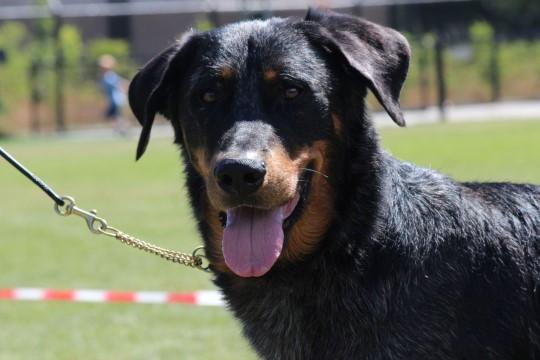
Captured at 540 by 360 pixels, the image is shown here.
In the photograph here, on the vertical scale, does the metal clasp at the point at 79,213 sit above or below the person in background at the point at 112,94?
above

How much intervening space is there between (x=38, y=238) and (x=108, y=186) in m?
5.46

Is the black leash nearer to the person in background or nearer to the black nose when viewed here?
the black nose

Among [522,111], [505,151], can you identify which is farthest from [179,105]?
[522,111]

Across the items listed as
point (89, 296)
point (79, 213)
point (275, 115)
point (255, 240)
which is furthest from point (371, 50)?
point (89, 296)

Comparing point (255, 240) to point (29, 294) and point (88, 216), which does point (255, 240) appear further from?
point (29, 294)

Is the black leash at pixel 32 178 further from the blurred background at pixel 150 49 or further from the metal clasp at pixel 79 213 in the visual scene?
the blurred background at pixel 150 49

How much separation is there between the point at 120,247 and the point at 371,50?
771 cm

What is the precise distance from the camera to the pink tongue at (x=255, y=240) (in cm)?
430

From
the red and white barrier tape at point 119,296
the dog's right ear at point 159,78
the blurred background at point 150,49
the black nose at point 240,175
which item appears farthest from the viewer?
the blurred background at point 150,49

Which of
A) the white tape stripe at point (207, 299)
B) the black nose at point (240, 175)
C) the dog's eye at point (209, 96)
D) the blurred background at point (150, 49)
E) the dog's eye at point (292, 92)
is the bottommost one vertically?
the blurred background at point (150, 49)

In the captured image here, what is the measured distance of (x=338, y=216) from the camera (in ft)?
14.5

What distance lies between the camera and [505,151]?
20047 millimetres

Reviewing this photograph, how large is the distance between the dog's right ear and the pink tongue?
0.74 metres

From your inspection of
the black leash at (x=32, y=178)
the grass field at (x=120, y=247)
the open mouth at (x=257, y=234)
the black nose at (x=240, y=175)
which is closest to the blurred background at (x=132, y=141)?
the grass field at (x=120, y=247)
